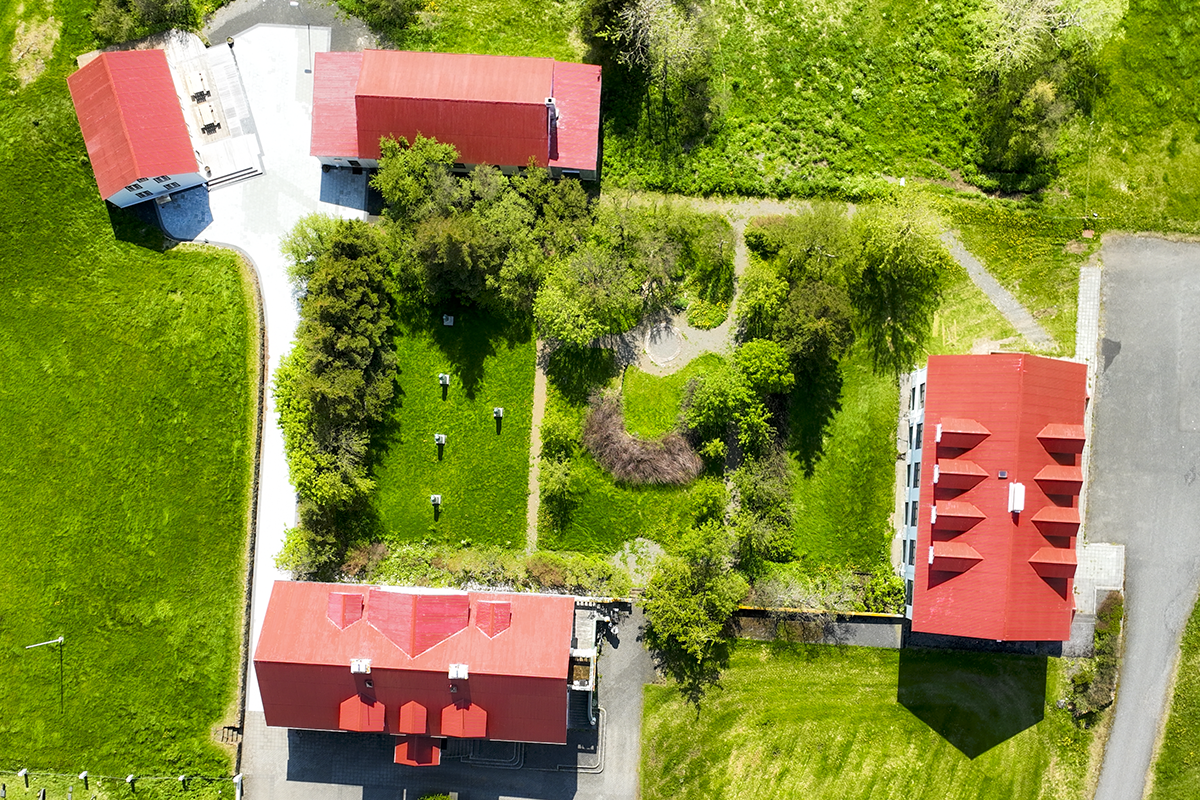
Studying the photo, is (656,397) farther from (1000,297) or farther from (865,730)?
(865,730)

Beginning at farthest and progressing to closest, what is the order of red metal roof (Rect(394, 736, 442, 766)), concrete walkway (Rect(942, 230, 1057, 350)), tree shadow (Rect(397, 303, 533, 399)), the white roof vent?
tree shadow (Rect(397, 303, 533, 399)), concrete walkway (Rect(942, 230, 1057, 350)), red metal roof (Rect(394, 736, 442, 766)), the white roof vent

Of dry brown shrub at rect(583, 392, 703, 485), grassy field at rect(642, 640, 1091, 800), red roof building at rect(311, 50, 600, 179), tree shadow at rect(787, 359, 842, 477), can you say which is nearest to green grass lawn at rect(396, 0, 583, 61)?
red roof building at rect(311, 50, 600, 179)

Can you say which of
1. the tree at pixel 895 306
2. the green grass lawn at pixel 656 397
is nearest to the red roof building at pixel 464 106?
the green grass lawn at pixel 656 397

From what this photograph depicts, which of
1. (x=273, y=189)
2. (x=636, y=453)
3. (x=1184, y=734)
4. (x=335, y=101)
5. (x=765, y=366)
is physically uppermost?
(x=335, y=101)

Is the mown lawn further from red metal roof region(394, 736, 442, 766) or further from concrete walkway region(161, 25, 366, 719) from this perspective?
red metal roof region(394, 736, 442, 766)

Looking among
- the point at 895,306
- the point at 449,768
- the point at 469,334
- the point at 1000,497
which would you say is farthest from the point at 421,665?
the point at 895,306

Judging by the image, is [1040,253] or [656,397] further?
[1040,253]

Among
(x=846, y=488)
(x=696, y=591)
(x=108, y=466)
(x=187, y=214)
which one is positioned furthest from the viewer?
(x=187, y=214)
